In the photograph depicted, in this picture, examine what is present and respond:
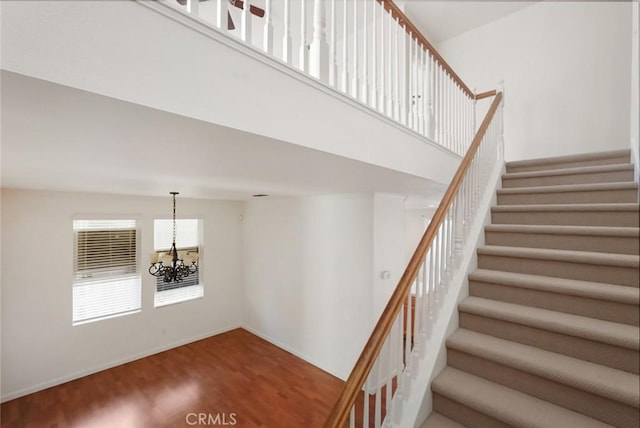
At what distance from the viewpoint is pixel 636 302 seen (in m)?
1.42

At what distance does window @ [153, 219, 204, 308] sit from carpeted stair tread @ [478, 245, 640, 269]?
3.86 m

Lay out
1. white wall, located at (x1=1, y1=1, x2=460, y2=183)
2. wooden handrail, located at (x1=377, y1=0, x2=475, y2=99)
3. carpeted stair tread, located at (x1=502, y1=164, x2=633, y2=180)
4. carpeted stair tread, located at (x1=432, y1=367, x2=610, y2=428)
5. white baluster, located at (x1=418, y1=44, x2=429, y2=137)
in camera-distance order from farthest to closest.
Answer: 1. white baluster, located at (x1=418, y1=44, x2=429, y2=137)
2. carpeted stair tread, located at (x1=502, y1=164, x2=633, y2=180)
3. wooden handrail, located at (x1=377, y1=0, x2=475, y2=99)
4. carpeted stair tread, located at (x1=432, y1=367, x2=610, y2=428)
5. white wall, located at (x1=1, y1=1, x2=460, y2=183)

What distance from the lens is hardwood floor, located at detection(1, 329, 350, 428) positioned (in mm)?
2846

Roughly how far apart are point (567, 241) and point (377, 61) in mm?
1784

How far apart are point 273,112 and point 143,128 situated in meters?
0.49

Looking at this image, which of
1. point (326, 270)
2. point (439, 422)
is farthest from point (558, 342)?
point (326, 270)

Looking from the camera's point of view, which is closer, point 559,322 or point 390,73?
point 559,322

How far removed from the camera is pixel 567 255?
1.76 meters

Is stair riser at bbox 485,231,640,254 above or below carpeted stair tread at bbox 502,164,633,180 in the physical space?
below

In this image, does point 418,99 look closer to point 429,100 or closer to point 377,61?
point 429,100

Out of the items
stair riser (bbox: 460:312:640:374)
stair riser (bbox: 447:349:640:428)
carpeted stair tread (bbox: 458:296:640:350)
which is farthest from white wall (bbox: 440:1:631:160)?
stair riser (bbox: 447:349:640:428)

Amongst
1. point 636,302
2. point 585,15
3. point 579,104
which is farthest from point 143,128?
point 585,15

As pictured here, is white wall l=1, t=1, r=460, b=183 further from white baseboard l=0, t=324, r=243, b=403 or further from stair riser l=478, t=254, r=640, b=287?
white baseboard l=0, t=324, r=243, b=403

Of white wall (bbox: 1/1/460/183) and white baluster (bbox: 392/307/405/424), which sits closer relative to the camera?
white wall (bbox: 1/1/460/183)
